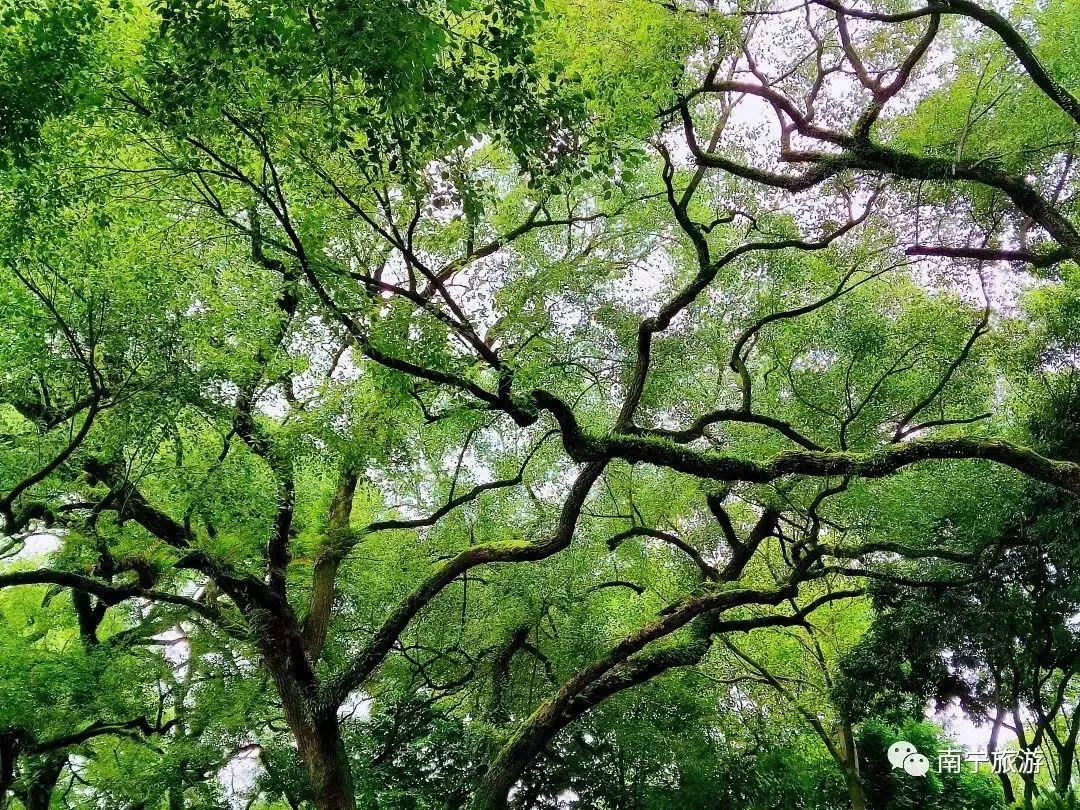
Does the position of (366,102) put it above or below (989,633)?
above

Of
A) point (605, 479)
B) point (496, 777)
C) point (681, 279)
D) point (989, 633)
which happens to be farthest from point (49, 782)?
point (989, 633)

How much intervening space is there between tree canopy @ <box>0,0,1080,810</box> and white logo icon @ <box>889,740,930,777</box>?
352 mm

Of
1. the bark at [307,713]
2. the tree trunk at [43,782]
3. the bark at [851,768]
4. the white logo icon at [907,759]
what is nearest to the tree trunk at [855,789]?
the bark at [851,768]

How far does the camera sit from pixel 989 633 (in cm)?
818

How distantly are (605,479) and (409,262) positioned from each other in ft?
18.1

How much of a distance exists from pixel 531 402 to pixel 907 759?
961 centimetres

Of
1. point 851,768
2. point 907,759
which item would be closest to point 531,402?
point 851,768

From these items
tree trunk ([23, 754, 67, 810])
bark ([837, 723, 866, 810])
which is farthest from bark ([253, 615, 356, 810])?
bark ([837, 723, 866, 810])

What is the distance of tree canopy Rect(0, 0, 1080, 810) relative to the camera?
4.69 metres

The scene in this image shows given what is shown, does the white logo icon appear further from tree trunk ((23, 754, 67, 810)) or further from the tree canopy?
tree trunk ((23, 754, 67, 810))

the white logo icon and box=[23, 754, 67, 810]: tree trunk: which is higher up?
Result: box=[23, 754, 67, 810]: tree trunk

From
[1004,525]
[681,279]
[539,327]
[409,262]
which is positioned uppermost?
[681,279]

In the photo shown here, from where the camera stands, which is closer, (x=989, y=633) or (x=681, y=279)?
(x=989, y=633)

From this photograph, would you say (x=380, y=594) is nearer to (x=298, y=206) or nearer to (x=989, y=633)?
(x=298, y=206)
